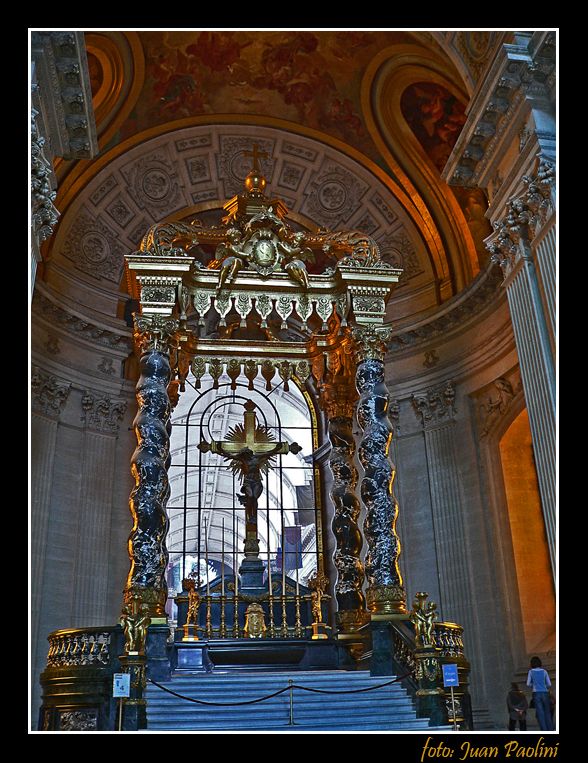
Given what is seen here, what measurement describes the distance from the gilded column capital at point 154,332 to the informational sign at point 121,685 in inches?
170

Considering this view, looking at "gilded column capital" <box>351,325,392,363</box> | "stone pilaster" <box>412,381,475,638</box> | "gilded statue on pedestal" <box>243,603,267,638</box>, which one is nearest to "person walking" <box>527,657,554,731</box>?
"gilded statue on pedestal" <box>243,603,267,638</box>

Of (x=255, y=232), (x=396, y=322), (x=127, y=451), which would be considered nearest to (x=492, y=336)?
(x=396, y=322)

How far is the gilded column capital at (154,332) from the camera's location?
404 inches

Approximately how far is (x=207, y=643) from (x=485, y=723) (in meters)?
4.45

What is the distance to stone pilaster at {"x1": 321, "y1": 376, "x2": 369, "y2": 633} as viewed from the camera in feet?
36.0

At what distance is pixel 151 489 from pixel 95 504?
13.5 ft

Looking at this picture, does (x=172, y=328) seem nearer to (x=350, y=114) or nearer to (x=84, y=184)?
(x=84, y=184)

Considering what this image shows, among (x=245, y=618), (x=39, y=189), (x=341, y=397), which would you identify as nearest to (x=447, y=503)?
(x=341, y=397)

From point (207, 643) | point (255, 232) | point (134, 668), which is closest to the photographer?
point (134, 668)

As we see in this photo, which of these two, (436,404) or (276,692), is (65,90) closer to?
(276,692)

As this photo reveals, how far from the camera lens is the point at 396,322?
49.8 feet

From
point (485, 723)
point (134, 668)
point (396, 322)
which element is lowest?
point (485, 723)

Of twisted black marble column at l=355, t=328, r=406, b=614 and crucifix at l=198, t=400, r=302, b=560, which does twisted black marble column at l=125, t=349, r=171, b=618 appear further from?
twisted black marble column at l=355, t=328, r=406, b=614

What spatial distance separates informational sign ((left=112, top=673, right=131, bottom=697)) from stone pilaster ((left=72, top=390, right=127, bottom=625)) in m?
5.38
